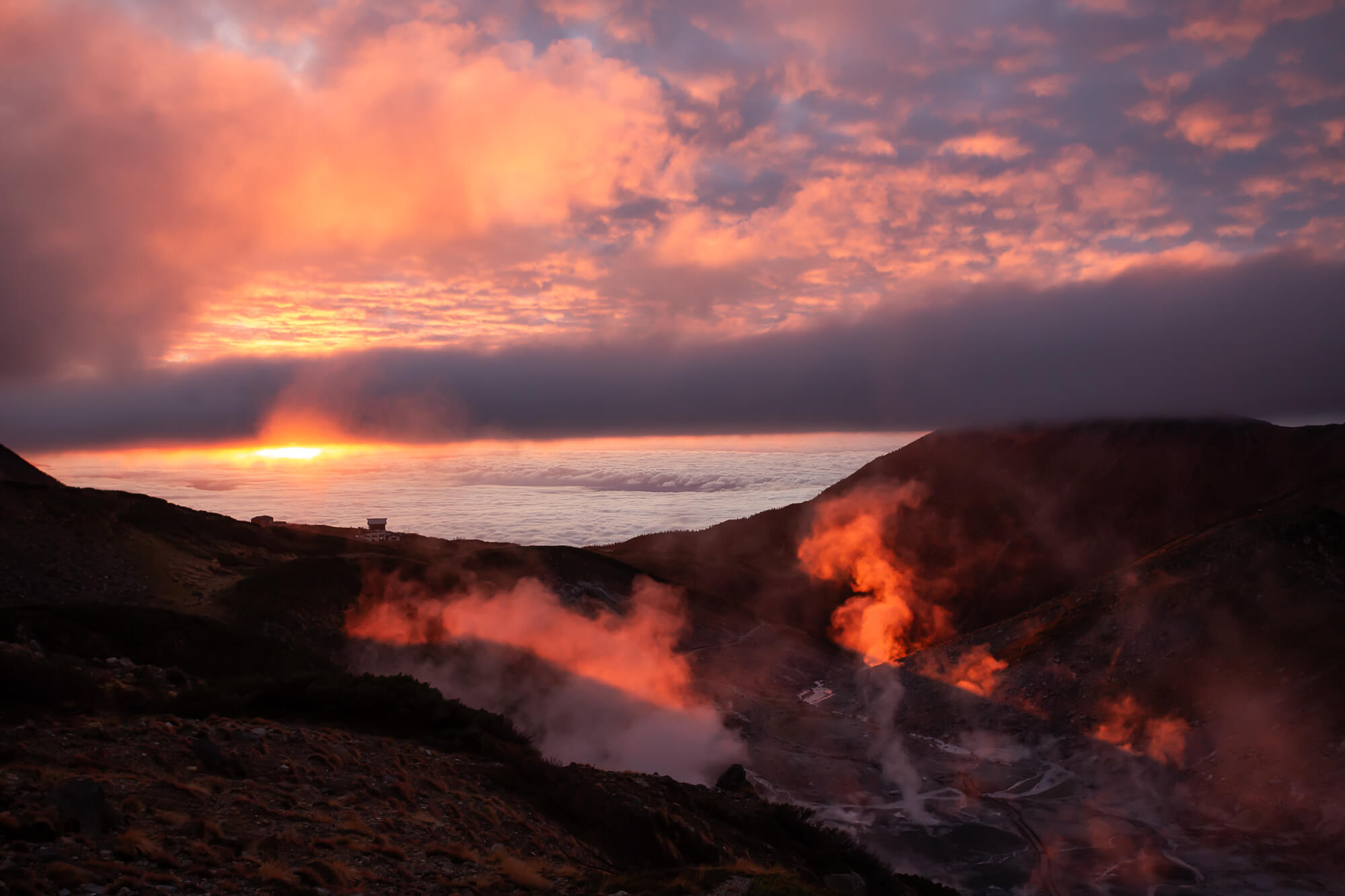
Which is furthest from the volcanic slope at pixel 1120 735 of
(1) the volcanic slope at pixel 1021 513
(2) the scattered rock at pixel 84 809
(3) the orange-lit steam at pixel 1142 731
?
(1) the volcanic slope at pixel 1021 513

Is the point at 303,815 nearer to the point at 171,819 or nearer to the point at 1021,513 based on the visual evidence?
the point at 171,819

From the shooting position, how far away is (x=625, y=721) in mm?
54031

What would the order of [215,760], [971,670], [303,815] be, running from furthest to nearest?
[971,670] < [215,760] < [303,815]

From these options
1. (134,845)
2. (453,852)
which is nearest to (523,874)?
(453,852)

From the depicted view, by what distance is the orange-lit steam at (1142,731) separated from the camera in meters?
48.2

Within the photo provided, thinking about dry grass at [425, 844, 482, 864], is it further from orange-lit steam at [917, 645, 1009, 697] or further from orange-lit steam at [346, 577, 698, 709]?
orange-lit steam at [917, 645, 1009, 697]

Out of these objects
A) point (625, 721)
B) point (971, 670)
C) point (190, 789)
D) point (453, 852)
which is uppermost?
point (190, 789)

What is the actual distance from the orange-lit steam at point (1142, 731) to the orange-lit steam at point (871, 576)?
36354 millimetres

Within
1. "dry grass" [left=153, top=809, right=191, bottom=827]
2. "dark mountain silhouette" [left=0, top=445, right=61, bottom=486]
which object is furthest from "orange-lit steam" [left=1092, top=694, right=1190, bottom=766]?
"dark mountain silhouette" [left=0, top=445, right=61, bottom=486]

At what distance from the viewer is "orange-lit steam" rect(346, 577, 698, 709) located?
61.1 metres

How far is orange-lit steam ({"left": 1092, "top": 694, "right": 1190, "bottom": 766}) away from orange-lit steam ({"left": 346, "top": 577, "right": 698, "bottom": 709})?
3167 centimetres

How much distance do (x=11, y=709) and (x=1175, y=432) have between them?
173 metres

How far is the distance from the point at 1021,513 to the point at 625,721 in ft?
372

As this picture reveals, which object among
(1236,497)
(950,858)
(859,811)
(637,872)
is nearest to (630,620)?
(859,811)
